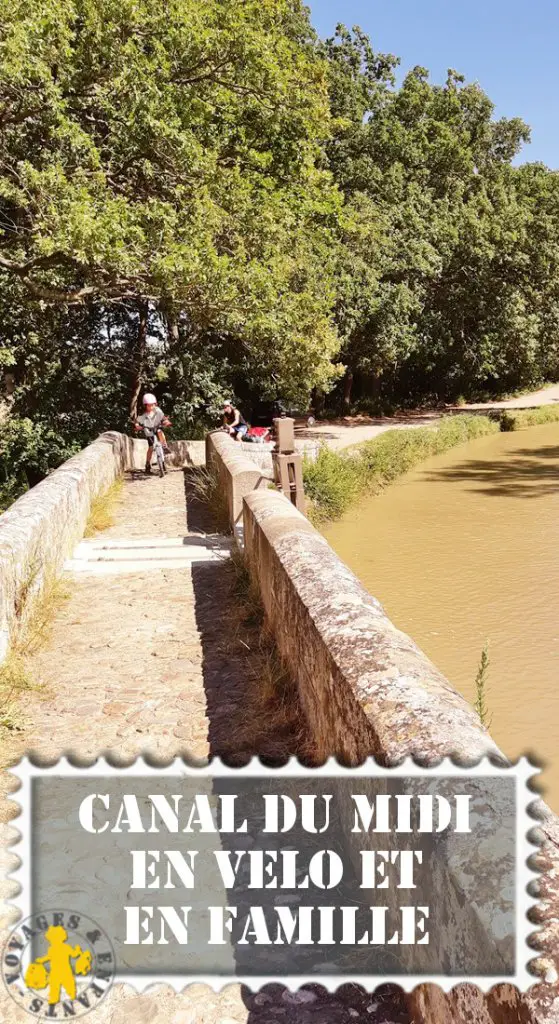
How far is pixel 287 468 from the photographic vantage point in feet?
35.4

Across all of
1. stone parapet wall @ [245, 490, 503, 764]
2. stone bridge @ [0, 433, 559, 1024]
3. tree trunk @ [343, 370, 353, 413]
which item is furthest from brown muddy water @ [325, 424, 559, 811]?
tree trunk @ [343, 370, 353, 413]

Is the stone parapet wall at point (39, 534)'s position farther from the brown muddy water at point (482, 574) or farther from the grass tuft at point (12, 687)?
the brown muddy water at point (482, 574)

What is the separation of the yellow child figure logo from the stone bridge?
132 mm

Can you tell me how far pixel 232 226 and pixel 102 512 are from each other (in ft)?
23.1

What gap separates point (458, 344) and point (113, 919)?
31.8m

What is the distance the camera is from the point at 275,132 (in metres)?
15.1

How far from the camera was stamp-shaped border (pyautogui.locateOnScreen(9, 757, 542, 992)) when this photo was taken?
185cm

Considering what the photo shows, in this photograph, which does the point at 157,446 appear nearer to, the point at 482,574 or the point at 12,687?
the point at 482,574

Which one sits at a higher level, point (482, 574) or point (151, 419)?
point (151, 419)

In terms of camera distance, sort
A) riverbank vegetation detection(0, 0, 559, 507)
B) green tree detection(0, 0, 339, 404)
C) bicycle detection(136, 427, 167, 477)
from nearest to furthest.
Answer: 1. green tree detection(0, 0, 339, 404)
2. riverbank vegetation detection(0, 0, 559, 507)
3. bicycle detection(136, 427, 167, 477)

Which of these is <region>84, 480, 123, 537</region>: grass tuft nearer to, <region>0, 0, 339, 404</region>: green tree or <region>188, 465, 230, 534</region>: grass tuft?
<region>188, 465, 230, 534</region>: grass tuft

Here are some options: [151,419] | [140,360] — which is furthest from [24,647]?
[140,360]

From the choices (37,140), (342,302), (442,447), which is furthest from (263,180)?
(442,447)

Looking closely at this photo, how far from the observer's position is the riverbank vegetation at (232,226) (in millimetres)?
12461
